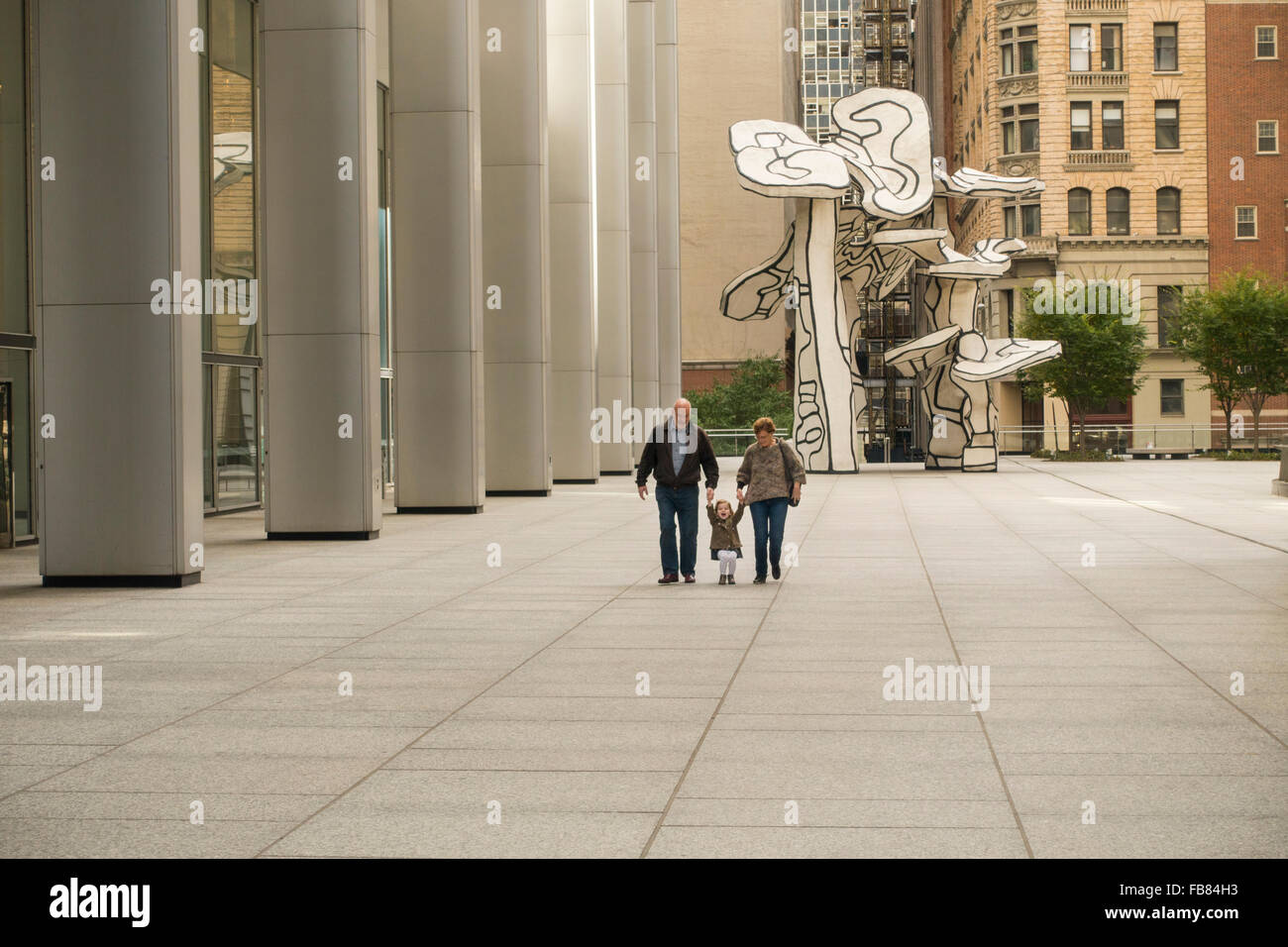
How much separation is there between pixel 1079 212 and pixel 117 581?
196ft

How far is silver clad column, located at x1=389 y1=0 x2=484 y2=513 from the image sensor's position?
85.4 ft

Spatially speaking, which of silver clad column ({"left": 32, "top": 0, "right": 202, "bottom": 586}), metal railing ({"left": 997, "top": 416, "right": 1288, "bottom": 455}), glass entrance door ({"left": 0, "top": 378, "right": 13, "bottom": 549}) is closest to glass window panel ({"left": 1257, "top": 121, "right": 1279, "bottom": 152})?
metal railing ({"left": 997, "top": 416, "right": 1288, "bottom": 455})

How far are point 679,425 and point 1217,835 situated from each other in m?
10.2

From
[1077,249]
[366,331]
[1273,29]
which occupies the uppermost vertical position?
[1273,29]

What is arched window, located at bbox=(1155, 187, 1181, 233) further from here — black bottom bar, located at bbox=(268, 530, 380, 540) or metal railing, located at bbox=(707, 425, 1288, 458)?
black bottom bar, located at bbox=(268, 530, 380, 540)

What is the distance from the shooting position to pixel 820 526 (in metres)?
23.4

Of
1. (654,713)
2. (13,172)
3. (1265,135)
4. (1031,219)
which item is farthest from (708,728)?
(1265,135)

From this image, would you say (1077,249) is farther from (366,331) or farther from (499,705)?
(499,705)

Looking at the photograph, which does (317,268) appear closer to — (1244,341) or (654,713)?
(654,713)

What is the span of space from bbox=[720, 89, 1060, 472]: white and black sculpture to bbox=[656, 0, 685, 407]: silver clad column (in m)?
12.5

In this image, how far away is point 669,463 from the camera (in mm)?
15578

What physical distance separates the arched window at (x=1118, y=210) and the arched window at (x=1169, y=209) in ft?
5.02

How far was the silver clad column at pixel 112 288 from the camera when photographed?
599 inches
